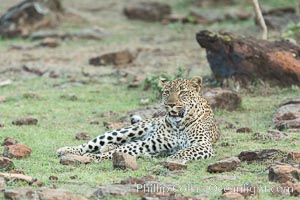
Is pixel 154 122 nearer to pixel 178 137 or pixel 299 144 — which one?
pixel 178 137

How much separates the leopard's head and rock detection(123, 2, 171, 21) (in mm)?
16185

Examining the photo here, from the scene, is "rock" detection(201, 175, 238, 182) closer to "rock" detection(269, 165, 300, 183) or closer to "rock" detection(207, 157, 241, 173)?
"rock" detection(207, 157, 241, 173)

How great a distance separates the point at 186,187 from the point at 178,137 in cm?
278

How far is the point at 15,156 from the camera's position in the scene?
1235 centimetres

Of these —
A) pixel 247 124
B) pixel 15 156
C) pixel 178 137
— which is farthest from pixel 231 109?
pixel 15 156

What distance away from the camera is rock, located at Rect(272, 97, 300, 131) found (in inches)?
573

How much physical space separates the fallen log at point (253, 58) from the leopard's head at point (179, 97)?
201 inches

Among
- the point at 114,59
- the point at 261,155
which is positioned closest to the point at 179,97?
the point at 261,155

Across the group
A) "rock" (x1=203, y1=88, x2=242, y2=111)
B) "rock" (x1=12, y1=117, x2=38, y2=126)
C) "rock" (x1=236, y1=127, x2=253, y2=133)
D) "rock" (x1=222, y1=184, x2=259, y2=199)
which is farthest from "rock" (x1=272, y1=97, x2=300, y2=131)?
"rock" (x1=222, y1=184, x2=259, y2=199)

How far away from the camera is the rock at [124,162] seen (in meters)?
11.4

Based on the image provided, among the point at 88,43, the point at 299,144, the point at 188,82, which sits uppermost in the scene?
the point at 188,82

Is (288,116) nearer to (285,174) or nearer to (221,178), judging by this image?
(221,178)

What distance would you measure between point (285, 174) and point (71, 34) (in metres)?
16.3

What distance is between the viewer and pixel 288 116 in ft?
49.6
